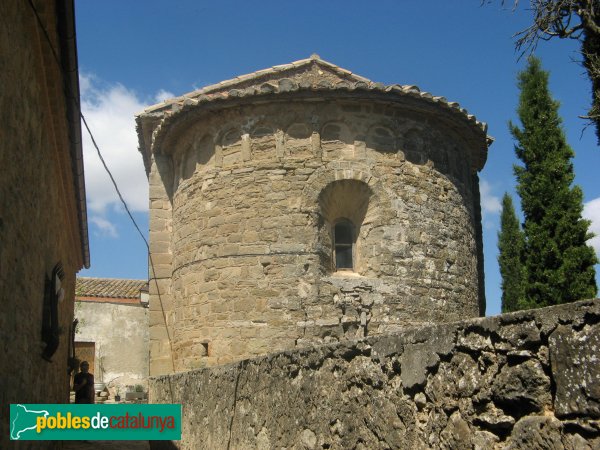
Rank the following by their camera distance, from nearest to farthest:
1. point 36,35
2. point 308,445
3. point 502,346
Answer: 1. point 502,346
2. point 308,445
3. point 36,35

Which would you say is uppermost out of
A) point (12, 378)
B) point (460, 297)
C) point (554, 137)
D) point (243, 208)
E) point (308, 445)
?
point (554, 137)

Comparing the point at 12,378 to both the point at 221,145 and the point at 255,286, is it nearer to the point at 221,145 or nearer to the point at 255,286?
the point at 255,286

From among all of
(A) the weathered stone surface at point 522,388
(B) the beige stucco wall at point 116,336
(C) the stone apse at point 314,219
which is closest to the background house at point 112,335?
(B) the beige stucco wall at point 116,336

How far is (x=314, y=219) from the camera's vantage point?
1023cm

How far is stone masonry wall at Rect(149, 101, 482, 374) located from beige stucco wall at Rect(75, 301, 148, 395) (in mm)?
15357

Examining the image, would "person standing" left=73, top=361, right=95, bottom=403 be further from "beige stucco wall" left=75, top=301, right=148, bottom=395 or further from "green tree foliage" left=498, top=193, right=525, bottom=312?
"beige stucco wall" left=75, top=301, right=148, bottom=395

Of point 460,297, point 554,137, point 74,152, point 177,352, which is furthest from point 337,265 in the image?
point 554,137

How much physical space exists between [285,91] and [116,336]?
59.9ft

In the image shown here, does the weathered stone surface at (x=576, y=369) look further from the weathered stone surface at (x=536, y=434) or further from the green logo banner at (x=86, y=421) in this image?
the green logo banner at (x=86, y=421)

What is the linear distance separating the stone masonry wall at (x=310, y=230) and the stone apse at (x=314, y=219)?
18 mm

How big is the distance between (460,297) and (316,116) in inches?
146

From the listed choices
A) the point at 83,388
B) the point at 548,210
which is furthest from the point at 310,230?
the point at 548,210

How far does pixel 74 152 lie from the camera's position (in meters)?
7.86

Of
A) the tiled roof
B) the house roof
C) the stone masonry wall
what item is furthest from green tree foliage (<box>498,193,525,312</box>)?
the tiled roof
